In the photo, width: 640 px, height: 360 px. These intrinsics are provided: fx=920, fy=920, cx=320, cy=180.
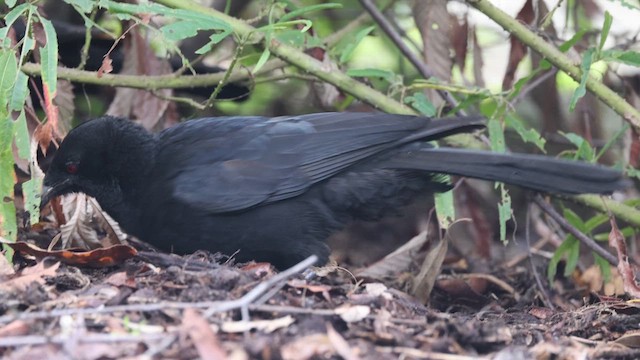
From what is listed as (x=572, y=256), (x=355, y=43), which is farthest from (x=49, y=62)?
(x=572, y=256)

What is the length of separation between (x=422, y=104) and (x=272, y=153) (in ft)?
3.34

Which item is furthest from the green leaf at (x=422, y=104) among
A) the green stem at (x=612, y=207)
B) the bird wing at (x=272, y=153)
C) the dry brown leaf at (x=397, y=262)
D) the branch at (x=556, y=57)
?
the green stem at (x=612, y=207)

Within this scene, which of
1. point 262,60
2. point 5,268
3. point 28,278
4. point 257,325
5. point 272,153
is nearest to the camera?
point 257,325

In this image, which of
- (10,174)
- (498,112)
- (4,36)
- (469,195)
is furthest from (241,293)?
(469,195)

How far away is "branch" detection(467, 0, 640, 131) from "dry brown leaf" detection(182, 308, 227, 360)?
9.33 ft

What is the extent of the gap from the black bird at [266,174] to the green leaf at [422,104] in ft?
1.17

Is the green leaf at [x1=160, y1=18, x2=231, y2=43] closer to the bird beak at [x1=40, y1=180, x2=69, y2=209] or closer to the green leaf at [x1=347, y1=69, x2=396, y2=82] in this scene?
the green leaf at [x1=347, y1=69, x2=396, y2=82]

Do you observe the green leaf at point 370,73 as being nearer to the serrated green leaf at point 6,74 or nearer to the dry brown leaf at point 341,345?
the serrated green leaf at point 6,74

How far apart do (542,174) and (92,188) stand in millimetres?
2472

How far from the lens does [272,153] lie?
5.14m

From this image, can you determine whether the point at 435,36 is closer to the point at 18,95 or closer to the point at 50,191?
the point at 50,191

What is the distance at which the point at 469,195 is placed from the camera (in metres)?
6.49

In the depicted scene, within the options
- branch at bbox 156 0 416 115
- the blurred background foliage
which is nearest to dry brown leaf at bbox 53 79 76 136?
the blurred background foliage

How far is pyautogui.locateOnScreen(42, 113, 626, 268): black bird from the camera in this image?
4945 mm
